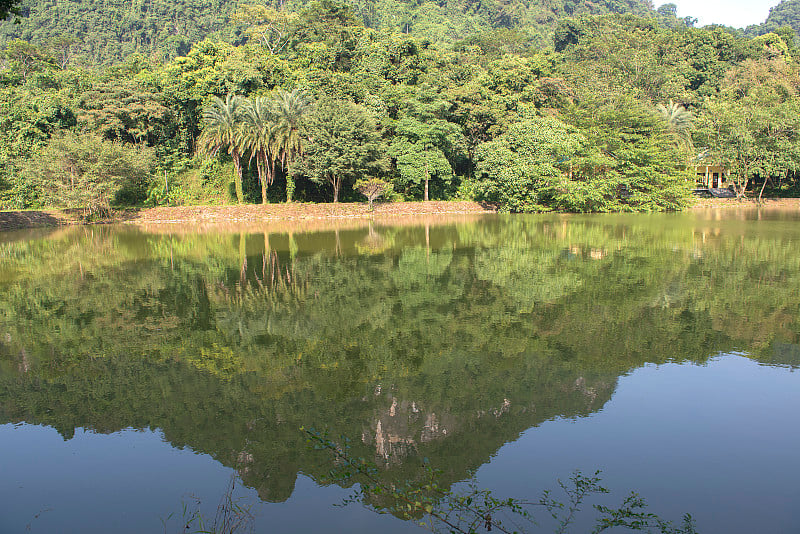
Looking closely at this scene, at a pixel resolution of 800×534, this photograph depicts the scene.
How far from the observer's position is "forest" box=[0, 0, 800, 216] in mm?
35188

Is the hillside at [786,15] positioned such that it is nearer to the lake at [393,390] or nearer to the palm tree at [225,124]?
the palm tree at [225,124]

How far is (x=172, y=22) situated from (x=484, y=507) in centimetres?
9916

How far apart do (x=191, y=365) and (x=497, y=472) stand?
4.67 meters

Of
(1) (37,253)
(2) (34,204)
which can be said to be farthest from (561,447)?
(2) (34,204)

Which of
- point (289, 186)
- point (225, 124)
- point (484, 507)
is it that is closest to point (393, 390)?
point (484, 507)

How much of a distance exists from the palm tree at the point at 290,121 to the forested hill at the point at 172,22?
159 feet

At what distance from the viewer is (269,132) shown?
115 ft

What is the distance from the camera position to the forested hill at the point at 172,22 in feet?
266

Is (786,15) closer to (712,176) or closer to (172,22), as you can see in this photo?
(712,176)

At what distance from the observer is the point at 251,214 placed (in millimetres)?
36094

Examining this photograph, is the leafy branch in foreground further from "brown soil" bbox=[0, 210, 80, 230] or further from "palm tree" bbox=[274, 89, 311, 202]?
"brown soil" bbox=[0, 210, 80, 230]

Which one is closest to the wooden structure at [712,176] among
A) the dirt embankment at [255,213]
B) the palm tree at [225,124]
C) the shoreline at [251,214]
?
the shoreline at [251,214]

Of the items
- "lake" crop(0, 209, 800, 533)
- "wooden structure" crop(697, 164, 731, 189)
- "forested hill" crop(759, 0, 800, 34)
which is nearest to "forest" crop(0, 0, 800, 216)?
"wooden structure" crop(697, 164, 731, 189)

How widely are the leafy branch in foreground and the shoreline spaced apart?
2874 centimetres
